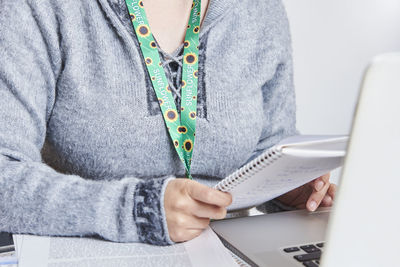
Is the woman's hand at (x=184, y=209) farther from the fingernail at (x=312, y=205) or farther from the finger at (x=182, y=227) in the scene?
the fingernail at (x=312, y=205)

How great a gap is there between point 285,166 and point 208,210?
0.55ft

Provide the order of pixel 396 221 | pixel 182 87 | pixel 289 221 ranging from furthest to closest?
pixel 182 87 → pixel 289 221 → pixel 396 221

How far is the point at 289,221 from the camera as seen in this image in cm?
77

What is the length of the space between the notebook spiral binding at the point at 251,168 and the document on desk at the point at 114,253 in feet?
0.30

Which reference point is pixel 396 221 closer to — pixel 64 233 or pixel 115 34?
pixel 64 233

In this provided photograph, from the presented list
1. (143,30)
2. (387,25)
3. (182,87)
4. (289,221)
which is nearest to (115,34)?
(143,30)

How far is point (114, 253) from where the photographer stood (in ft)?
1.99

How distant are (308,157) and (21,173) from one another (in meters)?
0.42

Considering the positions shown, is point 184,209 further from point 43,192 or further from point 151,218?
point 43,192

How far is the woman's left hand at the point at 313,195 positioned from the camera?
2.72 feet

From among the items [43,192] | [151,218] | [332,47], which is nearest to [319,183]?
[151,218]

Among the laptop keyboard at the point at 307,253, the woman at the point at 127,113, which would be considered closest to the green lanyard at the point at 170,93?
the woman at the point at 127,113

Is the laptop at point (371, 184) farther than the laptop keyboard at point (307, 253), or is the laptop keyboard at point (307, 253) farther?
the laptop keyboard at point (307, 253)

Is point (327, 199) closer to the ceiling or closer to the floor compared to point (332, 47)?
closer to the floor
